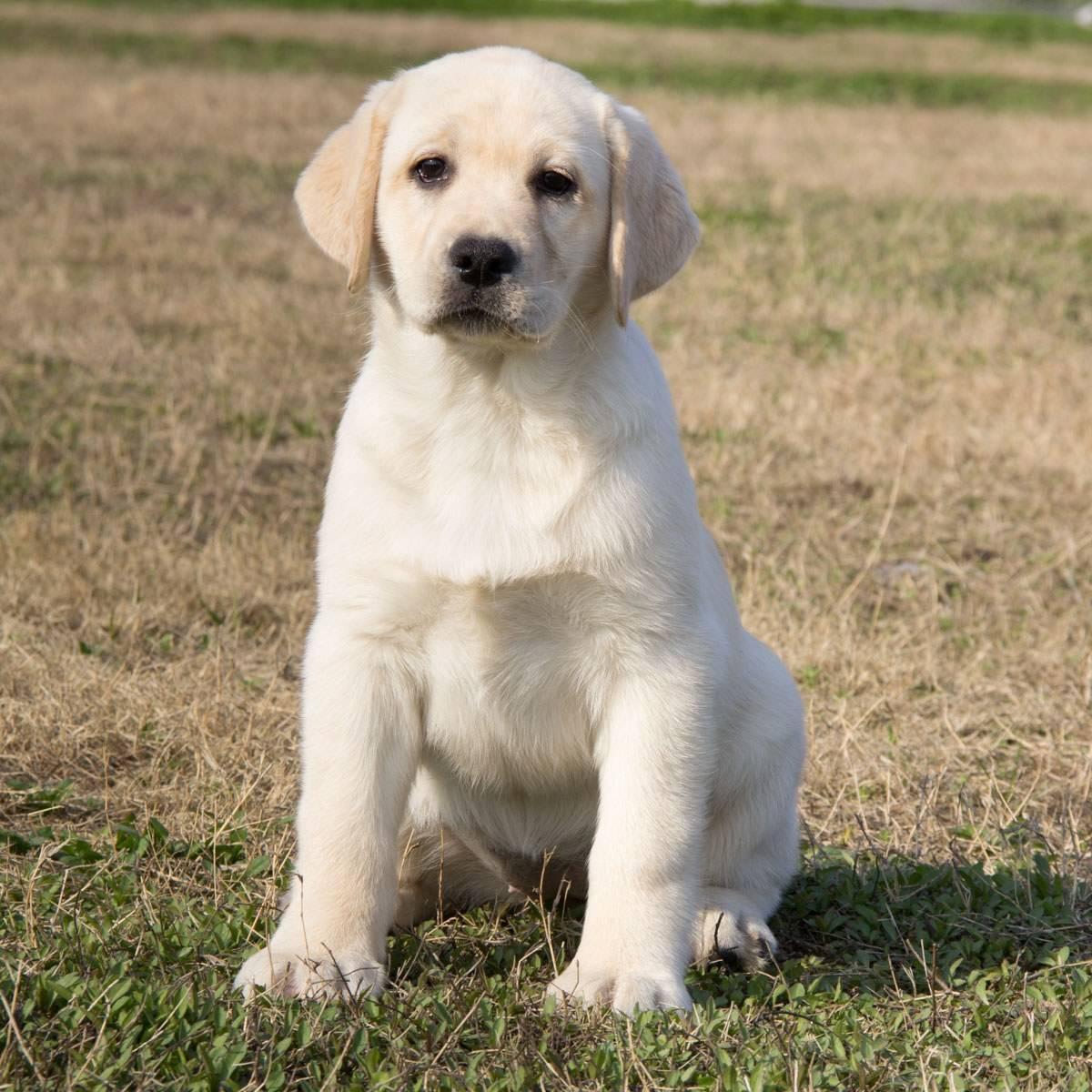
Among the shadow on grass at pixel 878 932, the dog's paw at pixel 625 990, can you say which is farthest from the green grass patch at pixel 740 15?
the dog's paw at pixel 625 990

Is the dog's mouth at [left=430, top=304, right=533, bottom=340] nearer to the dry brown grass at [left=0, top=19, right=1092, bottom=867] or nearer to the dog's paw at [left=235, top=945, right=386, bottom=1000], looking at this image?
the dog's paw at [left=235, top=945, right=386, bottom=1000]

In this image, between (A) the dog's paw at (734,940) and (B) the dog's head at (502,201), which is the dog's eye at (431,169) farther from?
(A) the dog's paw at (734,940)

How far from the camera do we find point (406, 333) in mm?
3088

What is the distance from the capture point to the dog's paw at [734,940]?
3047mm

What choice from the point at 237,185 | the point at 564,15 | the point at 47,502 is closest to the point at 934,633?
the point at 47,502

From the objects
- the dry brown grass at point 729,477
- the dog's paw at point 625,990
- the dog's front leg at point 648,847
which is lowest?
the dry brown grass at point 729,477

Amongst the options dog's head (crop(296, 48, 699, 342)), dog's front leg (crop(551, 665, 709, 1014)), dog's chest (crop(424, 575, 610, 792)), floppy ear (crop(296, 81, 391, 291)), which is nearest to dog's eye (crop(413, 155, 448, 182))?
dog's head (crop(296, 48, 699, 342))

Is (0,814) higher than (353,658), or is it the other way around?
(353,658)

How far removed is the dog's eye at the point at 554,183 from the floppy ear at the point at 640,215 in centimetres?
11

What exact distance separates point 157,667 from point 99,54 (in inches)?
733

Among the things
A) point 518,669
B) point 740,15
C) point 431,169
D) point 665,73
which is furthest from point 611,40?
point 518,669

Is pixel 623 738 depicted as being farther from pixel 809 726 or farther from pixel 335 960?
pixel 809 726

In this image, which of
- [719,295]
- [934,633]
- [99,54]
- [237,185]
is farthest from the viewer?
[99,54]

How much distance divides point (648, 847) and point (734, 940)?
373mm
